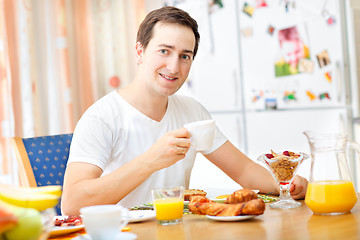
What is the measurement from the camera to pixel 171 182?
1.82 meters

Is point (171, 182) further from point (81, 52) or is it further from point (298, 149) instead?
point (81, 52)

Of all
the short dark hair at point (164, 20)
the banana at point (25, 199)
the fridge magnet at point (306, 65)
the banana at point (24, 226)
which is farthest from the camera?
the fridge magnet at point (306, 65)

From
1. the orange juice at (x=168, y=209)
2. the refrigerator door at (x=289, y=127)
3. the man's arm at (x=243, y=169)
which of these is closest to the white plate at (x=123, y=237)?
the orange juice at (x=168, y=209)

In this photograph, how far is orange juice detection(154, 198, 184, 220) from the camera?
3.84 feet

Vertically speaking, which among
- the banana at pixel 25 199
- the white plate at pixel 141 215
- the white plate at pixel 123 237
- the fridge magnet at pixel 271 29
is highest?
the fridge magnet at pixel 271 29

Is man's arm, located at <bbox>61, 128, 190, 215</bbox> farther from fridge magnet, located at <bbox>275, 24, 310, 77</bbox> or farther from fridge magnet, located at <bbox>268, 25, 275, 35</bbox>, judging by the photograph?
fridge magnet, located at <bbox>268, 25, 275, 35</bbox>

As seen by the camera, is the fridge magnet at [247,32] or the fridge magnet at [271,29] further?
the fridge magnet at [247,32]

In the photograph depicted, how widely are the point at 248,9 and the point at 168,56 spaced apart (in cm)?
195

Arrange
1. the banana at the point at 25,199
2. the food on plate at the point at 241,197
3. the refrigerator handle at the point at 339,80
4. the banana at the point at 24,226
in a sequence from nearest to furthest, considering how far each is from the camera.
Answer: the banana at the point at 24,226 < the banana at the point at 25,199 < the food on plate at the point at 241,197 < the refrigerator handle at the point at 339,80

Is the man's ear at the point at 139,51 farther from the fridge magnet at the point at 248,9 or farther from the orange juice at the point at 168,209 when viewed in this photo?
the fridge magnet at the point at 248,9

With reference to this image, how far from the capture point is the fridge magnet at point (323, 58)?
3.12 m

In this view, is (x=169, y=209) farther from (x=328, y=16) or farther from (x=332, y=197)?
(x=328, y=16)

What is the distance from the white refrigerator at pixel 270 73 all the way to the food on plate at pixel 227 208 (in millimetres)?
2108

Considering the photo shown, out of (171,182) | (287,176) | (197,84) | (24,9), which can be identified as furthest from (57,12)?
(287,176)
